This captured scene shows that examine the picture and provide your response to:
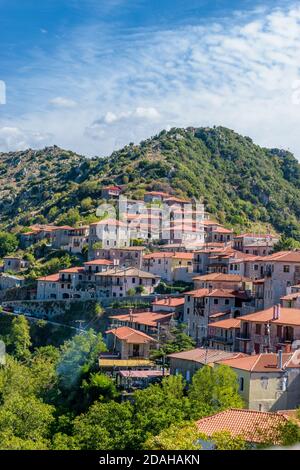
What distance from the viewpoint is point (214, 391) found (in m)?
31.4

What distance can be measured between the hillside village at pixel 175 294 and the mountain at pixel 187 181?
266 inches

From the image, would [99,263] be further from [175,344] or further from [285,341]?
[285,341]

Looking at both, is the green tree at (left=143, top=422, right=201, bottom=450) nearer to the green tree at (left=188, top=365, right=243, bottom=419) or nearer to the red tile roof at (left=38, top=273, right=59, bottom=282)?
the green tree at (left=188, top=365, right=243, bottom=419)

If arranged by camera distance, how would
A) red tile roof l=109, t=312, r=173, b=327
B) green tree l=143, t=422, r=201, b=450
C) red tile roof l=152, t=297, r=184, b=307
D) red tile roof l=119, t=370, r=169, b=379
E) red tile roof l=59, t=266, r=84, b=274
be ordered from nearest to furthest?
green tree l=143, t=422, r=201, b=450 → red tile roof l=119, t=370, r=169, b=379 → red tile roof l=109, t=312, r=173, b=327 → red tile roof l=152, t=297, r=184, b=307 → red tile roof l=59, t=266, r=84, b=274

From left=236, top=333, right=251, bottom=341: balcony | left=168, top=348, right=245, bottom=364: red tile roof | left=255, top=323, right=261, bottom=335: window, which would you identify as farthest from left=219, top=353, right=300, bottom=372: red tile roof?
left=236, top=333, right=251, bottom=341: balcony

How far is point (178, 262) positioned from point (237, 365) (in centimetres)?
3283

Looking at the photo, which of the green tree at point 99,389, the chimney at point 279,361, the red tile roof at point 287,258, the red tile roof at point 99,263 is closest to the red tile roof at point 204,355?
the green tree at point 99,389

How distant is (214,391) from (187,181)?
71.2 meters

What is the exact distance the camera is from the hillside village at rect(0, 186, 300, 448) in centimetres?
3572

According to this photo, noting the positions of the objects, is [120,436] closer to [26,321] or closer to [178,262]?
[26,321]

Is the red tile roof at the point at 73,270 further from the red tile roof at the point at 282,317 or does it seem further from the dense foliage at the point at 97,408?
the red tile roof at the point at 282,317

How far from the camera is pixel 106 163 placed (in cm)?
12281

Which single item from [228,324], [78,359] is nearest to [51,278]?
[78,359]

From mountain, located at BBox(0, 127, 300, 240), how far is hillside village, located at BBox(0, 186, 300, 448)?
6752 millimetres
